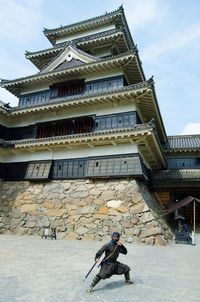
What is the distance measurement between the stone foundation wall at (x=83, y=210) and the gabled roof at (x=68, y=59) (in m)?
9.96

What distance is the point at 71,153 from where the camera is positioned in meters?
17.9

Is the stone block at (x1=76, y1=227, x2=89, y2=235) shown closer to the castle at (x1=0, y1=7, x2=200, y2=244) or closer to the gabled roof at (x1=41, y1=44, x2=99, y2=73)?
the castle at (x1=0, y1=7, x2=200, y2=244)

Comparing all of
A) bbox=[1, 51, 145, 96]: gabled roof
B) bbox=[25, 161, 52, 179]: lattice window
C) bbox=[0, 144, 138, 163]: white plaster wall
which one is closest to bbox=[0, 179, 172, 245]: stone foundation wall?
bbox=[25, 161, 52, 179]: lattice window

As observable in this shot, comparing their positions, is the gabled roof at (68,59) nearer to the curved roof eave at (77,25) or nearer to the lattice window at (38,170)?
the curved roof eave at (77,25)

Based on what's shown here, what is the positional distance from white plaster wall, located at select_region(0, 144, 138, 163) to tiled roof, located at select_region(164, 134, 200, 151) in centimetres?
850

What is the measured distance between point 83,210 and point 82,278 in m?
9.28

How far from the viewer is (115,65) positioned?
19328mm

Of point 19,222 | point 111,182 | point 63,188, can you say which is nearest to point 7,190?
point 19,222

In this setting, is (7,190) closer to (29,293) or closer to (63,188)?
(63,188)

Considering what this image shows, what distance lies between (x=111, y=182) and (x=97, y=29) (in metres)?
15.8

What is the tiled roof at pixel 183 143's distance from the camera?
2331 centimetres

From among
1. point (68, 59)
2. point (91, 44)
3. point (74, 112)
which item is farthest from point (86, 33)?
point (74, 112)

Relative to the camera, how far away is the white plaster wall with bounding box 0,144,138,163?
648 inches

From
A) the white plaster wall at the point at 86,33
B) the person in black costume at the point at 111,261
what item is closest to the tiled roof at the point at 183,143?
the white plaster wall at the point at 86,33
